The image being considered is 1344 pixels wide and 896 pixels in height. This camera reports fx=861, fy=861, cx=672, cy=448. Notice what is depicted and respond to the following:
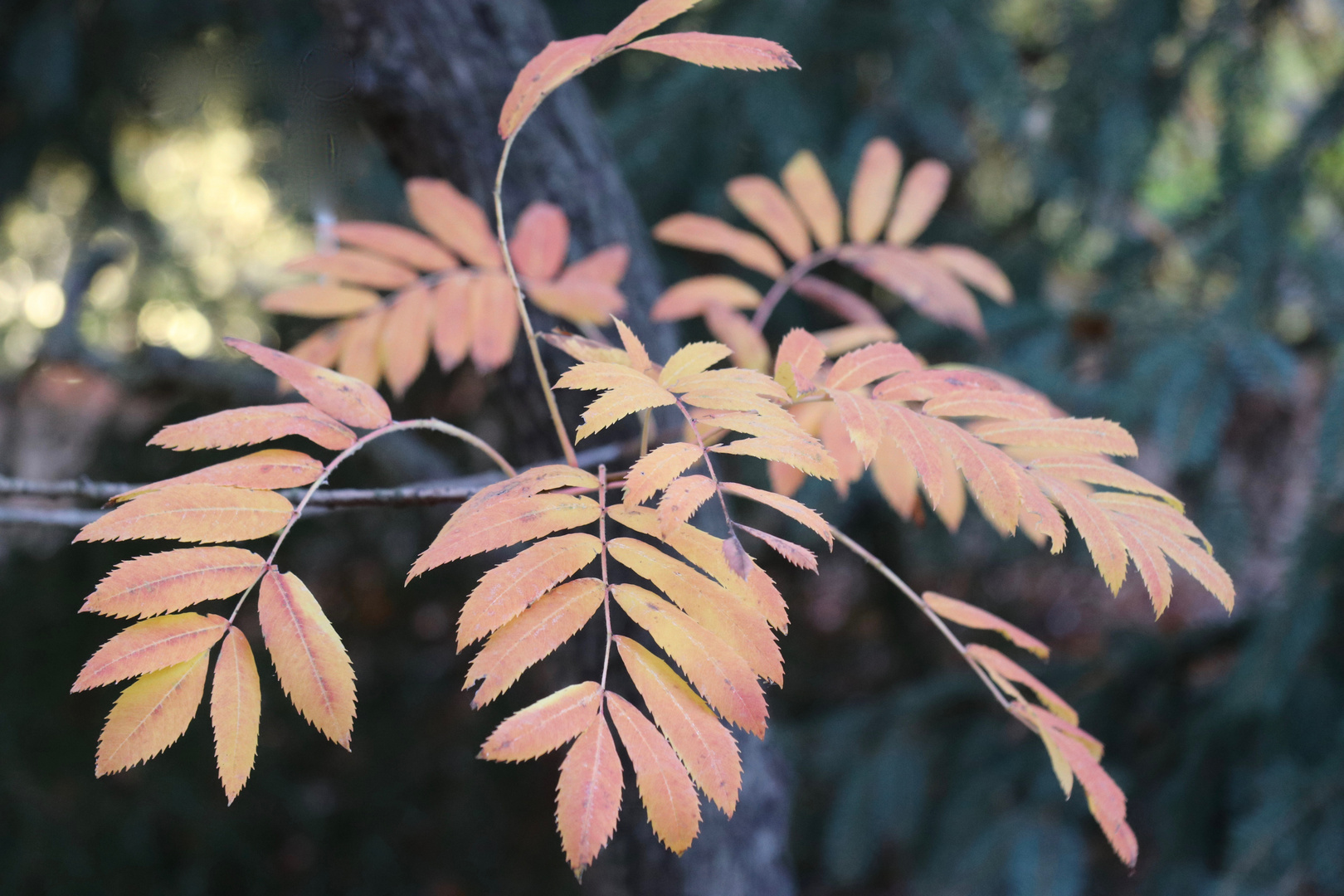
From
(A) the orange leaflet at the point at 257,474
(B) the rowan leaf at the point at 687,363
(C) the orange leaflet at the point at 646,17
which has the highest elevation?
(C) the orange leaflet at the point at 646,17

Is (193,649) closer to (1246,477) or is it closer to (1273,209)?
(1273,209)

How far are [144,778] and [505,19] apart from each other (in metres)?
2.25

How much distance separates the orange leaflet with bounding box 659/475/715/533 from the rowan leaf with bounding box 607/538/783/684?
0.15 feet

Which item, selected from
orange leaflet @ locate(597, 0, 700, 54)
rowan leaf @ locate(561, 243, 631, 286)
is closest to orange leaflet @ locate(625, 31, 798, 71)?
orange leaflet @ locate(597, 0, 700, 54)

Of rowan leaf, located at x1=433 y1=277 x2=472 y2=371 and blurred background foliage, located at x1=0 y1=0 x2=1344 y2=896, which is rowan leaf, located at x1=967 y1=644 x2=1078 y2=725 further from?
blurred background foliage, located at x1=0 y1=0 x2=1344 y2=896

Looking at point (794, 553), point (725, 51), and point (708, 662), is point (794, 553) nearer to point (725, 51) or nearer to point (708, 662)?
point (708, 662)

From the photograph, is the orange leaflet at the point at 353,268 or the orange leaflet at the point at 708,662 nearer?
the orange leaflet at the point at 708,662

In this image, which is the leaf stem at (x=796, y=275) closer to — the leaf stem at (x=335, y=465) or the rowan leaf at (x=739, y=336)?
the rowan leaf at (x=739, y=336)

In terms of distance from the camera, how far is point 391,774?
102 inches

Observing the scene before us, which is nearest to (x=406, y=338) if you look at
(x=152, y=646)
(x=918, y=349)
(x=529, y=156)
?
(x=529, y=156)

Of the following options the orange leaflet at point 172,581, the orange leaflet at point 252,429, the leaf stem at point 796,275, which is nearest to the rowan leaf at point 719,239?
the leaf stem at point 796,275

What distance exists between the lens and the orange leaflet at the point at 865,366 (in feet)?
2.10

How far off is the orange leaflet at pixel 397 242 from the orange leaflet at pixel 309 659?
54 cm

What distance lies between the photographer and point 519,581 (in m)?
0.51
